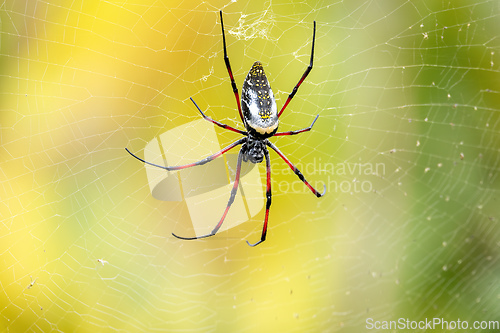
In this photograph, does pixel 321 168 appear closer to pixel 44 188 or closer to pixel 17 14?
pixel 44 188

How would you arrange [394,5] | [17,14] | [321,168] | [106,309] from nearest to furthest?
[17,14] → [106,309] → [394,5] → [321,168]

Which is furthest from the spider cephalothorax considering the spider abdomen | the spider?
the spider abdomen

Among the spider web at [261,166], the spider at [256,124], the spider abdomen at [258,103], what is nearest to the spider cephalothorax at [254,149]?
the spider at [256,124]

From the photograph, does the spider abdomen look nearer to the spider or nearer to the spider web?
the spider

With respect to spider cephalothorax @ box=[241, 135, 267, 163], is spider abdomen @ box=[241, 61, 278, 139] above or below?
above

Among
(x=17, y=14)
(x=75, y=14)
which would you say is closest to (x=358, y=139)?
(x=75, y=14)

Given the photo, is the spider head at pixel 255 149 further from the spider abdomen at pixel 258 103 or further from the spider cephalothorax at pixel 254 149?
the spider abdomen at pixel 258 103

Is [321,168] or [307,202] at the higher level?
[321,168]

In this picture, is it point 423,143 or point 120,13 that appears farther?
point 423,143
